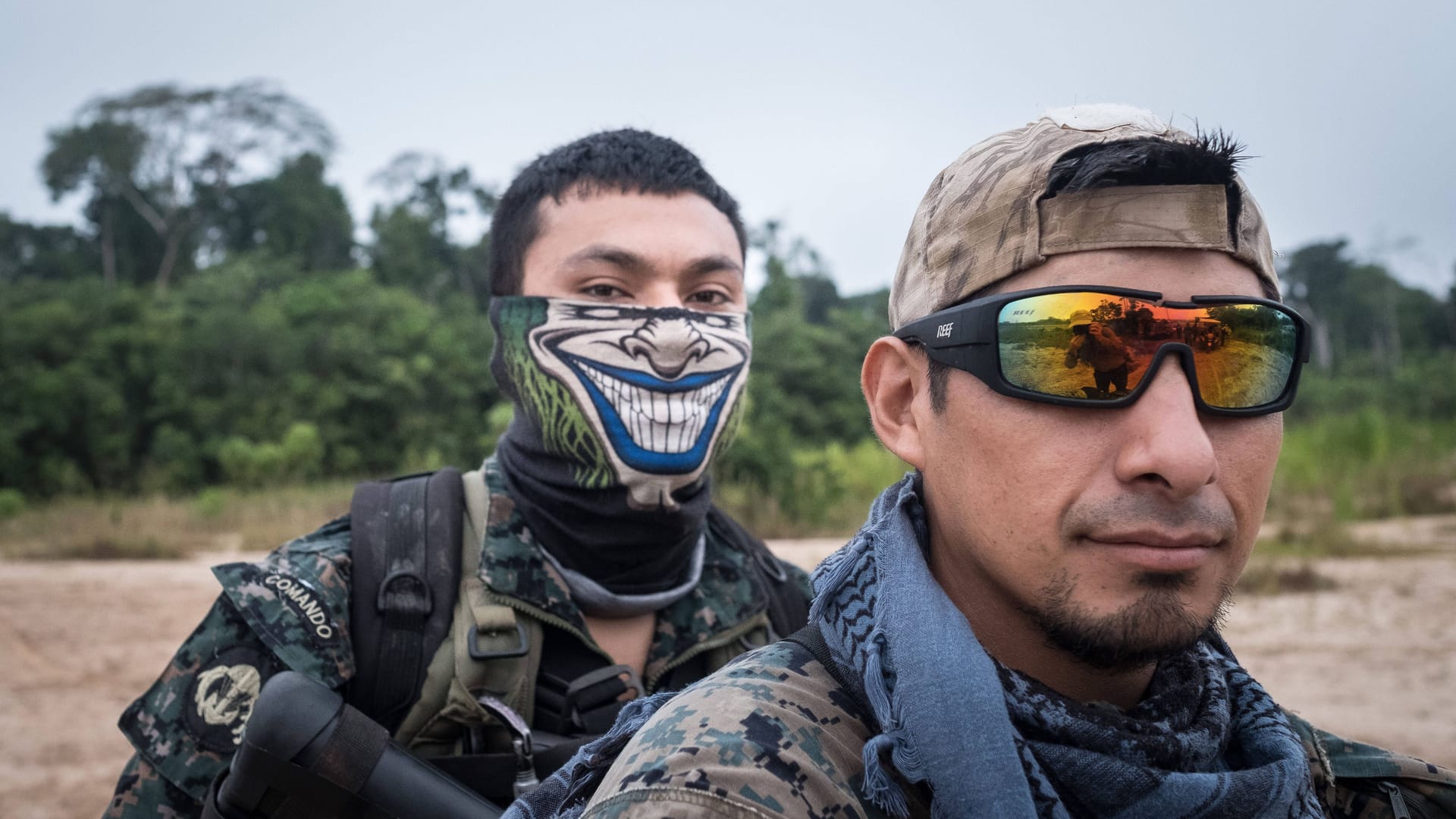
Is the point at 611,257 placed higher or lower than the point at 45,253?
lower

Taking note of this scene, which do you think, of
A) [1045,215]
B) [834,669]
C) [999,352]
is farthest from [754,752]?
[1045,215]

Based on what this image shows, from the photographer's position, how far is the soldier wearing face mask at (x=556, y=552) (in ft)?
7.15

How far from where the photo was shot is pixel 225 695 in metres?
2.15

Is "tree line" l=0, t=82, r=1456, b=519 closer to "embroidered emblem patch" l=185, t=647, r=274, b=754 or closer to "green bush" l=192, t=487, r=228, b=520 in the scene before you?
"green bush" l=192, t=487, r=228, b=520

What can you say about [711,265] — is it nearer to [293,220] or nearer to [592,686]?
[592,686]

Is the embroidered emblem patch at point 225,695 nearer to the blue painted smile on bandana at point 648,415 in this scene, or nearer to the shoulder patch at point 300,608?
the shoulder patch at point 300,608

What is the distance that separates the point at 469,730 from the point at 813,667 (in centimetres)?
115

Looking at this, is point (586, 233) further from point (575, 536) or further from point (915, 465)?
point (915, 465)

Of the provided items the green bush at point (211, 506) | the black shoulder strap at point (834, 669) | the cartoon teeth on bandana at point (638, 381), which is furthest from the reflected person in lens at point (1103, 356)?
the green bush at point (211, 506)

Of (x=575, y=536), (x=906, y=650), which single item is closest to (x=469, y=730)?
(x=575, y=536)

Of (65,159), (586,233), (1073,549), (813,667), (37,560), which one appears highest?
(65,159)

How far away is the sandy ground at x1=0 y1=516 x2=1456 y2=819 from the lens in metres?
6.00

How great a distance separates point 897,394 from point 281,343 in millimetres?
23553

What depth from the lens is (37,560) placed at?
12.6 m
